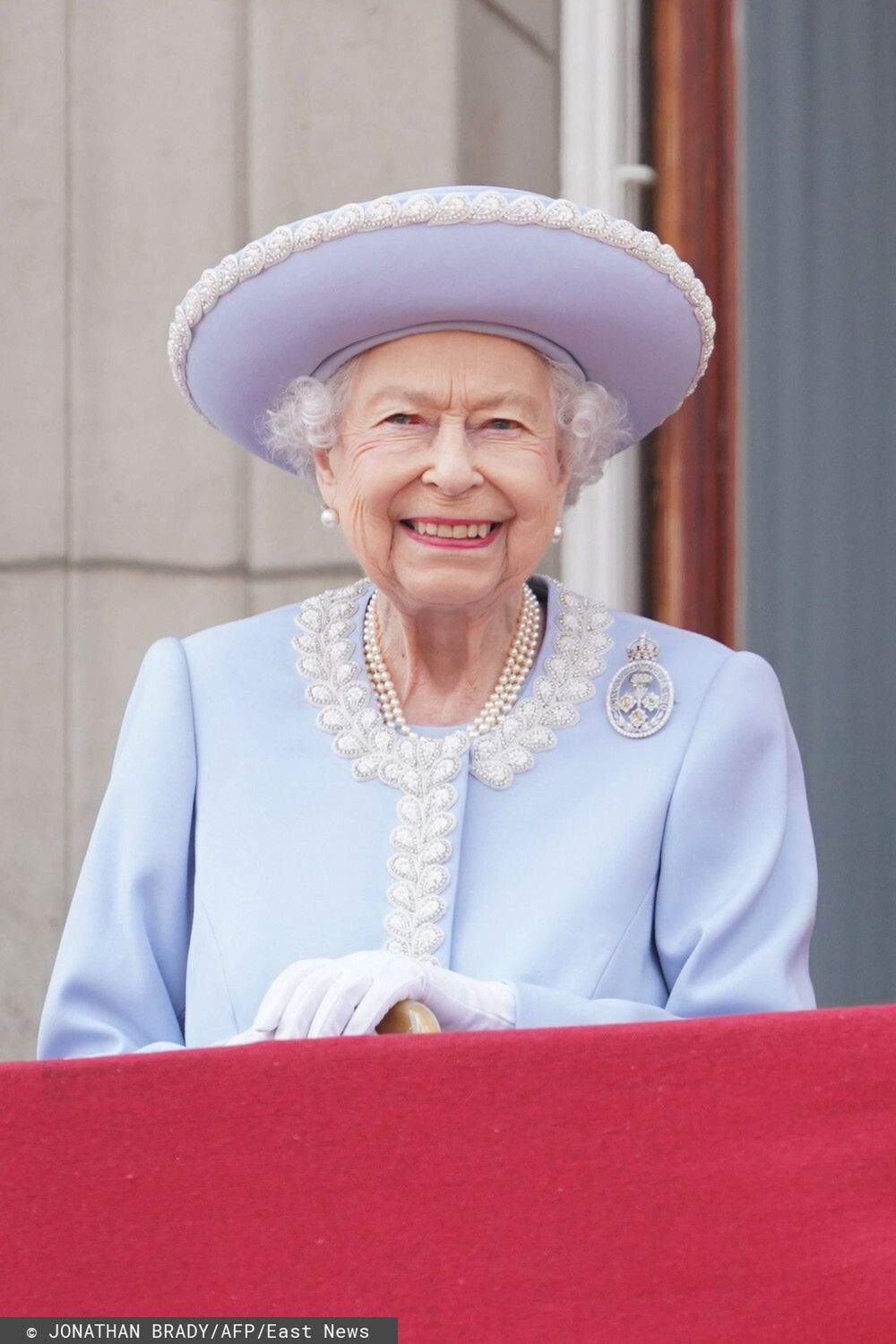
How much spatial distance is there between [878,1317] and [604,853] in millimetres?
715

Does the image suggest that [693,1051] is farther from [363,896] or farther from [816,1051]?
[363,896]

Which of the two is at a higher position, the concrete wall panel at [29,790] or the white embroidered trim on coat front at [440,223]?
the white embroidered trim on coat front at [440,223]

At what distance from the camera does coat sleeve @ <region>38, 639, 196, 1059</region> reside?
7.18ft

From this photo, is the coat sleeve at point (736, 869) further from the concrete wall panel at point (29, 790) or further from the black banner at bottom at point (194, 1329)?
the concrete wall panel at point (29, 790)

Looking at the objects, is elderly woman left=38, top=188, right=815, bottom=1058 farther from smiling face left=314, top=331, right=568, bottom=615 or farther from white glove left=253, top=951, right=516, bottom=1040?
white glove left=253, top=951, right=516, bottom=1040

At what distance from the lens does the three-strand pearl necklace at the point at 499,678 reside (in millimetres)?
2377

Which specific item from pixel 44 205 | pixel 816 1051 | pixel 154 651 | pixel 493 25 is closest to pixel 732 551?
pixel 493 25

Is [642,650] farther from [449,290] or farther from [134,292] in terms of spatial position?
[134,292]

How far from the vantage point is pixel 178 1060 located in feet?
5.28

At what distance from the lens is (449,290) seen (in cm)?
216

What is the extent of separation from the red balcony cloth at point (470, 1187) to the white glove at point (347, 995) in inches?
5.0

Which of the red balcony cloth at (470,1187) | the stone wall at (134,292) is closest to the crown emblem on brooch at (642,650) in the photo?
the red balcony cloth at (470,1187)

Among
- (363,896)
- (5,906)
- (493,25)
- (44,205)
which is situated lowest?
(5,906)

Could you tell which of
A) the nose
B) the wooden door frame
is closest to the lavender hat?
the nose
